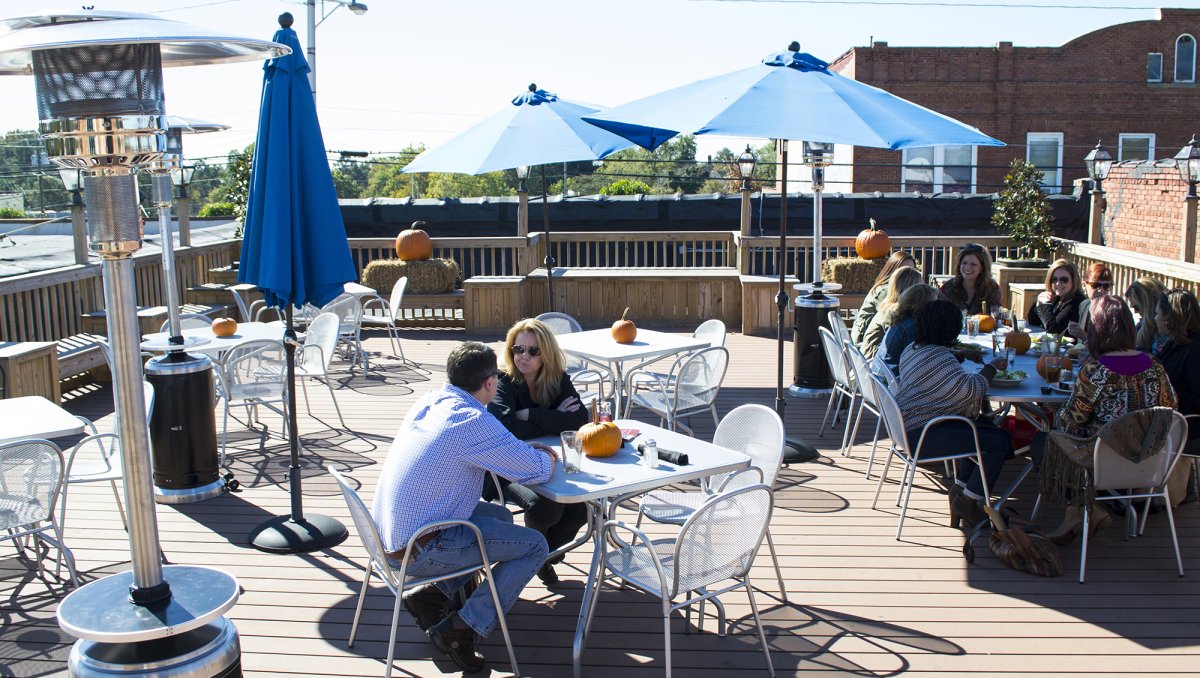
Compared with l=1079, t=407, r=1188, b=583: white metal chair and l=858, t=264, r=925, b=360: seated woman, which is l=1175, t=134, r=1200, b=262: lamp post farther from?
l=1079, t=407, r=1188, b=583: white metal chair

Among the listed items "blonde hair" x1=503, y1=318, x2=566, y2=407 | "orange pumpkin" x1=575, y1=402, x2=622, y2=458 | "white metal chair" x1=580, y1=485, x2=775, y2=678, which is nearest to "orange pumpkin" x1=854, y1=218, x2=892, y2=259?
"blonde hair" x1=503, y1=318, x2=566, y2=407

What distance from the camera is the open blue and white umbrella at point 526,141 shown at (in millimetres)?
6887

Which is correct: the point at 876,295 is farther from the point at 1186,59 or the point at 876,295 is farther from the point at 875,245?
the point at 1186,59

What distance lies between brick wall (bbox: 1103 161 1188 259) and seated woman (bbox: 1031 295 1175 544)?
31.3 feet

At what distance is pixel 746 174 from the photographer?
33.2 feet

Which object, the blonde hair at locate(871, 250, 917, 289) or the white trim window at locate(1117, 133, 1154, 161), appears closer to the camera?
the blonde hair at locate(871, 250, 917, 289)

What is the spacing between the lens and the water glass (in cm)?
382

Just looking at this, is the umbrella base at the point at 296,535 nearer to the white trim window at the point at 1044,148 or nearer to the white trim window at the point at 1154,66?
the white trim window at the point at 1044,148

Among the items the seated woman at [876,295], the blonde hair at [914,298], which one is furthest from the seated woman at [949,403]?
the seated woman at [876,295]

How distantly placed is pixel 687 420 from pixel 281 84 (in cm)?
387

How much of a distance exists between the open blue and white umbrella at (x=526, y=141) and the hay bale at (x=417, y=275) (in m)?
3.63

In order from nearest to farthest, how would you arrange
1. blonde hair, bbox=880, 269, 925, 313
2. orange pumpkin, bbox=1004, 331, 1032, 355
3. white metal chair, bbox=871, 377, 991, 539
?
1. white metal chair, bbox=871, 377, 991, 539
2. orange pumpkin, bbox=1004, 331, 1032, 355
3. blonde hair, bbox=880, 269, 925, 313

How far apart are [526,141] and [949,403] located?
A: 3.52m

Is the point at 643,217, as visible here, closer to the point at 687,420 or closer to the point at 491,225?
the point at 491,225
